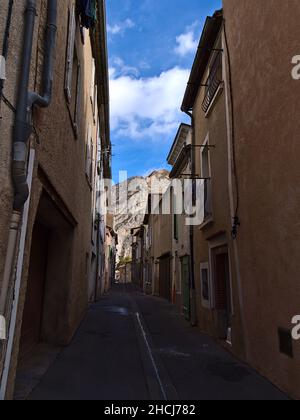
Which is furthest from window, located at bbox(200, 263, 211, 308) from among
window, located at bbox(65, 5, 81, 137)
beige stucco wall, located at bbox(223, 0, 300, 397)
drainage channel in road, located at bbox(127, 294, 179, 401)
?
window, located at bbox(65, 5, 81, 137)

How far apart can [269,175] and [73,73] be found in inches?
175

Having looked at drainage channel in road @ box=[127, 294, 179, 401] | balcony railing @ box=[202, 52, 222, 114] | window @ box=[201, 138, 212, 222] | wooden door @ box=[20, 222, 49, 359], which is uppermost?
balcony railing @ box=[202, 52, 222, 114]

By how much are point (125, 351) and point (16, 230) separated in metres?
4.50

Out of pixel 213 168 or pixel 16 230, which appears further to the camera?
pixel 213 168

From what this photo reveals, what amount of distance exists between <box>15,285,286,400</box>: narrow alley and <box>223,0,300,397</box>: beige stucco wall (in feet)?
1.86

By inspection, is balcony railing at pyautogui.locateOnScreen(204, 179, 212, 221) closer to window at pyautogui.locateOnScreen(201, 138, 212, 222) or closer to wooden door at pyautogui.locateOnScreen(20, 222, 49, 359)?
window at pyautogui.locateOnScreen(201, 138, 212, 222)

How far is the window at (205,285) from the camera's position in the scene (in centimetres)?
907

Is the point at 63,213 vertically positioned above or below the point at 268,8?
below

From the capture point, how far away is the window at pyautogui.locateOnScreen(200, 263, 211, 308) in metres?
9.07

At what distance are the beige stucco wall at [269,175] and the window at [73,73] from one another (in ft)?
10.0

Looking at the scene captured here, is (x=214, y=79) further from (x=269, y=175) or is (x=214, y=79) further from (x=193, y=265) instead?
(x=193, y=265)
